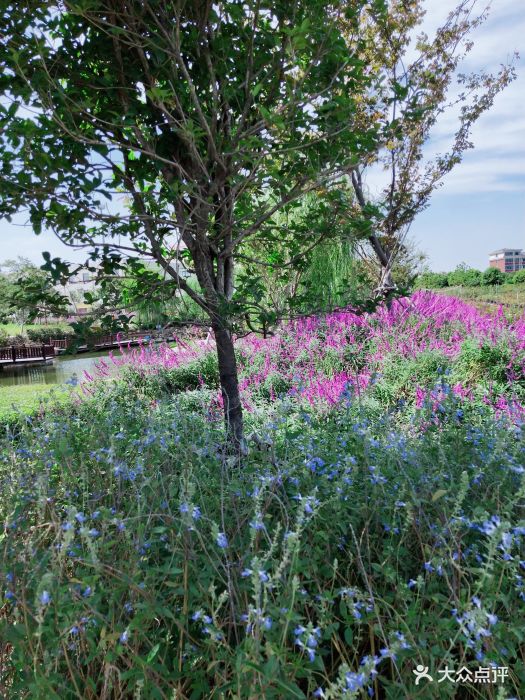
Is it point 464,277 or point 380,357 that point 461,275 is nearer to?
point 464,277

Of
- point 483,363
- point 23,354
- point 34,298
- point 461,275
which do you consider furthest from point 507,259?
point 34,298

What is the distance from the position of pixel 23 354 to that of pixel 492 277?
1338 inches

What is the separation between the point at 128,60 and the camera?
2.90m

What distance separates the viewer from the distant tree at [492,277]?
1518 inches

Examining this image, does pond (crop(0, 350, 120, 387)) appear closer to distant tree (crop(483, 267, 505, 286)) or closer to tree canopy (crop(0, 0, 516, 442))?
tree canopy (crop(0, 0, 516, 442))

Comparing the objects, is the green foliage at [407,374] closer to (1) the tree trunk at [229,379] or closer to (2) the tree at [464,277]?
(1) the tree trunk at [229,379]

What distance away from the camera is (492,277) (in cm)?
3959

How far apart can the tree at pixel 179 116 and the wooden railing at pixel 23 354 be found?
28819mm

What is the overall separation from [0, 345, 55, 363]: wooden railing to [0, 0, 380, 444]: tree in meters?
28.8

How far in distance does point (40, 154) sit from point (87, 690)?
83.2 inches

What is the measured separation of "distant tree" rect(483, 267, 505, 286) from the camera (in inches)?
1518

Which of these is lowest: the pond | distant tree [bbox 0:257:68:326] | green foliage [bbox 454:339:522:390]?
the pond

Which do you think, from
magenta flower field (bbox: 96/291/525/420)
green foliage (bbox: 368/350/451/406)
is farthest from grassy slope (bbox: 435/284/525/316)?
green foliage (bbox: 368/350/451/406)

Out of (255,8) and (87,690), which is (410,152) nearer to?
(255,8)
